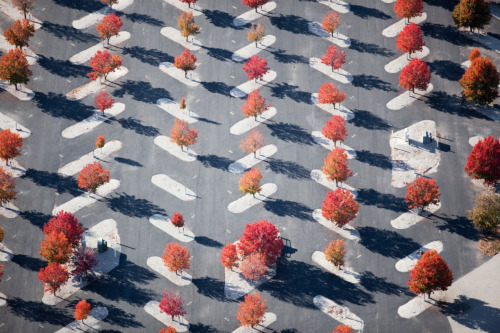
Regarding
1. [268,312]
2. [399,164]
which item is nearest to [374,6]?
[399,164]

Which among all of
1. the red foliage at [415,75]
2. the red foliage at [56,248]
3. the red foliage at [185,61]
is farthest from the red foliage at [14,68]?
the red foliage at [415,75]

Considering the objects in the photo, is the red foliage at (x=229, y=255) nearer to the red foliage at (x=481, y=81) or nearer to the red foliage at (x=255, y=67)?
the red foliage at (x=255, y=67)

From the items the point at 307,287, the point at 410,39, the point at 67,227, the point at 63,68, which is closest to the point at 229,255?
the point at 307,287

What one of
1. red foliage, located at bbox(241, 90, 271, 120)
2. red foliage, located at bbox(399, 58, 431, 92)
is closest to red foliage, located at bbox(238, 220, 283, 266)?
red foliage, located at bbox(241, 90, 271, 120)

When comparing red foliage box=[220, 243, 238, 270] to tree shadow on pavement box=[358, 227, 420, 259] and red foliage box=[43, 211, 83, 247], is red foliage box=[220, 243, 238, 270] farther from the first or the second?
red foliage box=[43, 211, 83, 247]

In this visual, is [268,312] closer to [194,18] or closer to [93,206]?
[93,206]
